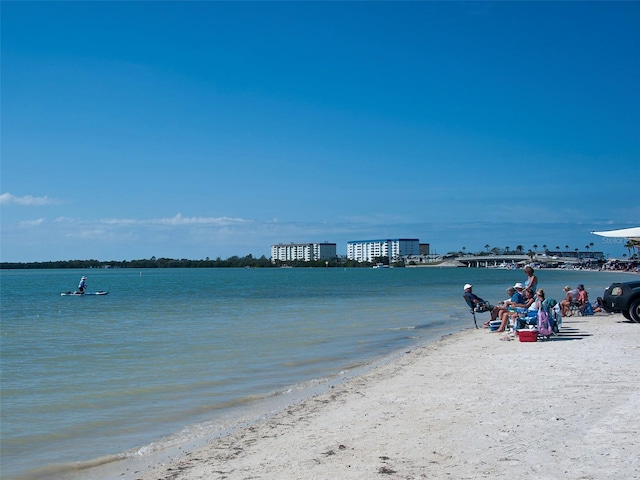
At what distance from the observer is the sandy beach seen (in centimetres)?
562

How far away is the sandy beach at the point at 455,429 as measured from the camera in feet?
18.4

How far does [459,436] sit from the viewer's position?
6535mm

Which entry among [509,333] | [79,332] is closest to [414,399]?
[509,333]

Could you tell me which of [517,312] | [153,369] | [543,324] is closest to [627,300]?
[517,312]

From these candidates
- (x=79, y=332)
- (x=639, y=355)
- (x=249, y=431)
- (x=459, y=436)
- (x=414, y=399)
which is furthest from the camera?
(x=79, y=332)

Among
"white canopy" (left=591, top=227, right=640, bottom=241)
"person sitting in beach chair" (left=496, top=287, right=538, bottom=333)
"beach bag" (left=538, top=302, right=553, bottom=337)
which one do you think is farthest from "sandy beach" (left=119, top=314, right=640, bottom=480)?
"white canopy" (left=591, top=227, right=640, bottom=241)

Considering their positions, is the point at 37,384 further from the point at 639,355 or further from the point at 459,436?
the point at 639,355

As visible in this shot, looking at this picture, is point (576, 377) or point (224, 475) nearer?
point (224, 475)

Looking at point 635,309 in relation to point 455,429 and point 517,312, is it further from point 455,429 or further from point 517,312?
point 455,429

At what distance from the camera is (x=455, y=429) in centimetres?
681

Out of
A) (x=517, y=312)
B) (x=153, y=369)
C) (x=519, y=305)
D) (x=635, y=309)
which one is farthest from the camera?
(x=635, y=309)

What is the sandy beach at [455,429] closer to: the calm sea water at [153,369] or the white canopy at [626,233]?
the calm sea water at [153,369]

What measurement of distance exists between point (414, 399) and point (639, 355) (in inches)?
197

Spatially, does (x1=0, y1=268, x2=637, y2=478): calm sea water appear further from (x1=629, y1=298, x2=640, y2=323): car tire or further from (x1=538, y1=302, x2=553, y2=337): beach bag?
(x1=629, y1=298, x2=640, y2=323): car tire
